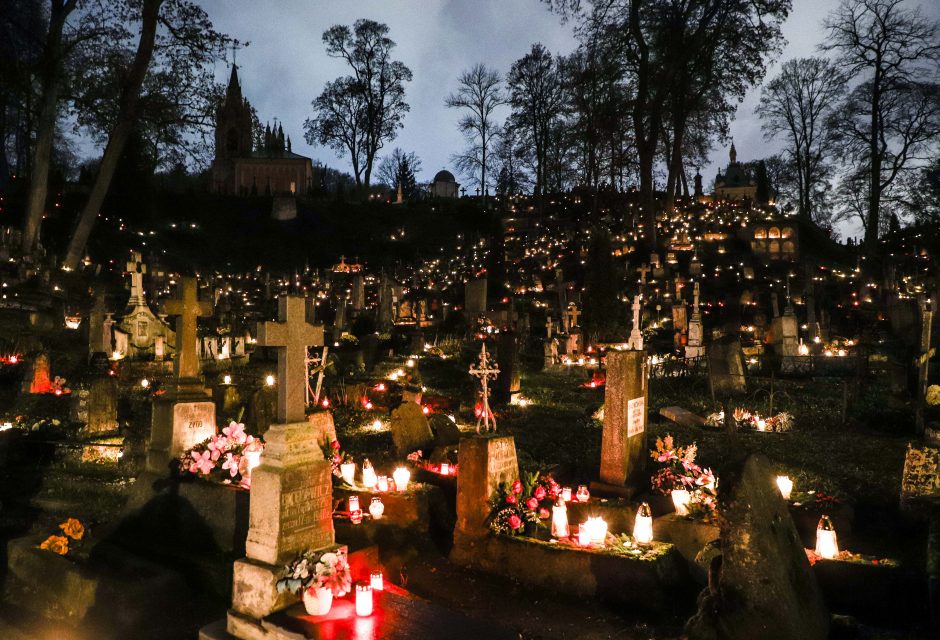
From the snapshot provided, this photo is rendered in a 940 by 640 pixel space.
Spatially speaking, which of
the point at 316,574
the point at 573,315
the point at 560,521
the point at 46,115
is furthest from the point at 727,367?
the point at 46,115

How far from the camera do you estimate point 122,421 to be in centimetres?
1209

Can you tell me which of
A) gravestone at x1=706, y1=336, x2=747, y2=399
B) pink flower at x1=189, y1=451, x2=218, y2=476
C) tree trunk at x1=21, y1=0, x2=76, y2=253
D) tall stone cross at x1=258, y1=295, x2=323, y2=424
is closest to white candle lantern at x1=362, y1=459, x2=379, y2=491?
pink flower at x1=189, y1=451, x2=218, y2=476

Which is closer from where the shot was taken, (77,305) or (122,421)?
(122,421)

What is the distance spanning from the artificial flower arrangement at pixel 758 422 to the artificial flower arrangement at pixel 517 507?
5876 millimetres

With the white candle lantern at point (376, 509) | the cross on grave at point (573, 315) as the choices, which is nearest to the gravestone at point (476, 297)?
the cross on grave at point (573, 315)

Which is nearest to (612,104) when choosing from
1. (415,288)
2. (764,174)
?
(415,288)

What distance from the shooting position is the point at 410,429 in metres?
10.4

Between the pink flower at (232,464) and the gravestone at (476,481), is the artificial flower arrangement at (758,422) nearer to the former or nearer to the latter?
the gravestone at (476,481)

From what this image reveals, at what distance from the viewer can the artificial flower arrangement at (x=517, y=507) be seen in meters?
6.84

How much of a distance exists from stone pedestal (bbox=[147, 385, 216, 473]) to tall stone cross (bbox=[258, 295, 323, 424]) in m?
3.05

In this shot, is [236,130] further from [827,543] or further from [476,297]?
[827,543]

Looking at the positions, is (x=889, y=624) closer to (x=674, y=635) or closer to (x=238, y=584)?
(x=674, y=635)

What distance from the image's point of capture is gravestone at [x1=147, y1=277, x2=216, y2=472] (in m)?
8.03

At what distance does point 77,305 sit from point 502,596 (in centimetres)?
2255
